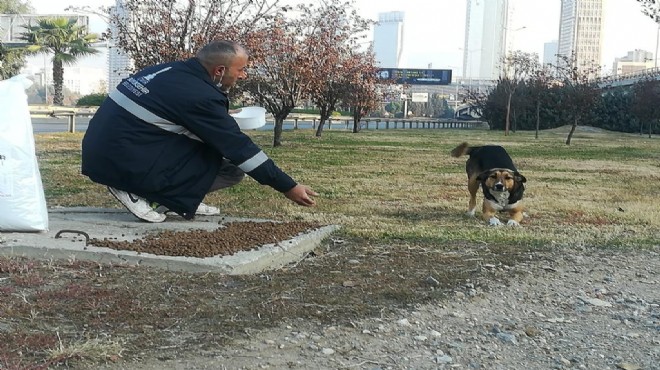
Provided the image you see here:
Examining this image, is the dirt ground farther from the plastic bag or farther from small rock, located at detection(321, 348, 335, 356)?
the plastic bag

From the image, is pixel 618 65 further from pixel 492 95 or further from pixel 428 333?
pixel 428 333

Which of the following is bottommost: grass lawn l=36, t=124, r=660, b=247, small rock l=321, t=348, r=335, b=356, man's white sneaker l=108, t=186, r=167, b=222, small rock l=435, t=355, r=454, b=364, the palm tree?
small rock l=435, t=355, r=454, b=364

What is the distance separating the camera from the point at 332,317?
3.56 meters

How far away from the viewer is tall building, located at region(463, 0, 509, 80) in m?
96.4

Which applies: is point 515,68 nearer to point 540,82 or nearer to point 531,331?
point 540,82

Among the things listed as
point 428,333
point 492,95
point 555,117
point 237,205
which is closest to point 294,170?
point 237,205

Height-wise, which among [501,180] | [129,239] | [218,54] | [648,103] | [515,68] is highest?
[515,68]

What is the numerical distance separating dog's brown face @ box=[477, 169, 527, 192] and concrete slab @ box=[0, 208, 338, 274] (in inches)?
86.4

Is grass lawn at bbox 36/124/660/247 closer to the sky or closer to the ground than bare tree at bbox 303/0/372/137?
closer to the ground

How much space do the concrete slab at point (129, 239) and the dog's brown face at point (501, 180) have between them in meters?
2.19

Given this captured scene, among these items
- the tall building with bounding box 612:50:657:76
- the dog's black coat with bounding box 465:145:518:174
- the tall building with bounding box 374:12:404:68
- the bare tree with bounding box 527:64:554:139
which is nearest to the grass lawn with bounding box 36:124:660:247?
the dog's black coat with bounding box 465:145:518:174

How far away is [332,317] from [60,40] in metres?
38.6

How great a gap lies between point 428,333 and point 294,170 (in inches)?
372

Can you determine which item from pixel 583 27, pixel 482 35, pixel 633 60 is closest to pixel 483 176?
pixel 482 35
